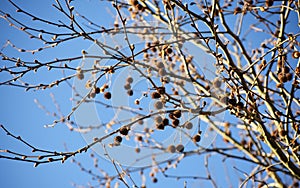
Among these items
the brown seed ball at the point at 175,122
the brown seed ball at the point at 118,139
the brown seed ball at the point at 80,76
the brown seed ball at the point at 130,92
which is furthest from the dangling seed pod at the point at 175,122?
the brown seed ball at the point at 80,76

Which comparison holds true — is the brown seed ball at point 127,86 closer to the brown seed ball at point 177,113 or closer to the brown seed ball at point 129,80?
the brown seed ball at point 129,80

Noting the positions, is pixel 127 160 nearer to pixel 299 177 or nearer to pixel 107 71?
pixel 107 71

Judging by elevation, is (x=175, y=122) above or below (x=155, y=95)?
below

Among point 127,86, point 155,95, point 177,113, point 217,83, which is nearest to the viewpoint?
point 177,113

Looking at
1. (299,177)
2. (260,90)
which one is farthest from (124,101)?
(299,177)

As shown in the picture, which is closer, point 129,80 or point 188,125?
point 188,125

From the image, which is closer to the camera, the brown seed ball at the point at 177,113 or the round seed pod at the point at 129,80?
the brown seed ball at the point at 177,113

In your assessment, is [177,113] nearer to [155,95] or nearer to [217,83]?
[155,95]

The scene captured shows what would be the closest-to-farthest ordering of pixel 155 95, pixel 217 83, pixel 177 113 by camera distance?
pixel 177 113 → pixel 155 95 → pixel 217 83

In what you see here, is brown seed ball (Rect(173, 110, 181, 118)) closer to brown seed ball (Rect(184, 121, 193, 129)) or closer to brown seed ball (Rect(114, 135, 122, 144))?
brown seed ball (Rect(184, 121, 193, 129))

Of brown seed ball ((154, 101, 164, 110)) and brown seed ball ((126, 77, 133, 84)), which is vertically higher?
brown seed ball ((126, 77, 133, 84))

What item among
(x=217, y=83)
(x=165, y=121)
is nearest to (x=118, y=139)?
(x=165, y=121)

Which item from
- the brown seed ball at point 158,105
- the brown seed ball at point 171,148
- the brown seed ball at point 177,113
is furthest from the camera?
the brown seed ball at point 171,148

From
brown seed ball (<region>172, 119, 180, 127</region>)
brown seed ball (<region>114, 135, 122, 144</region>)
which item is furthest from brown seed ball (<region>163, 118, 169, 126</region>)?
brown seed ball (<region>114, 135, 122, 144</region>)
